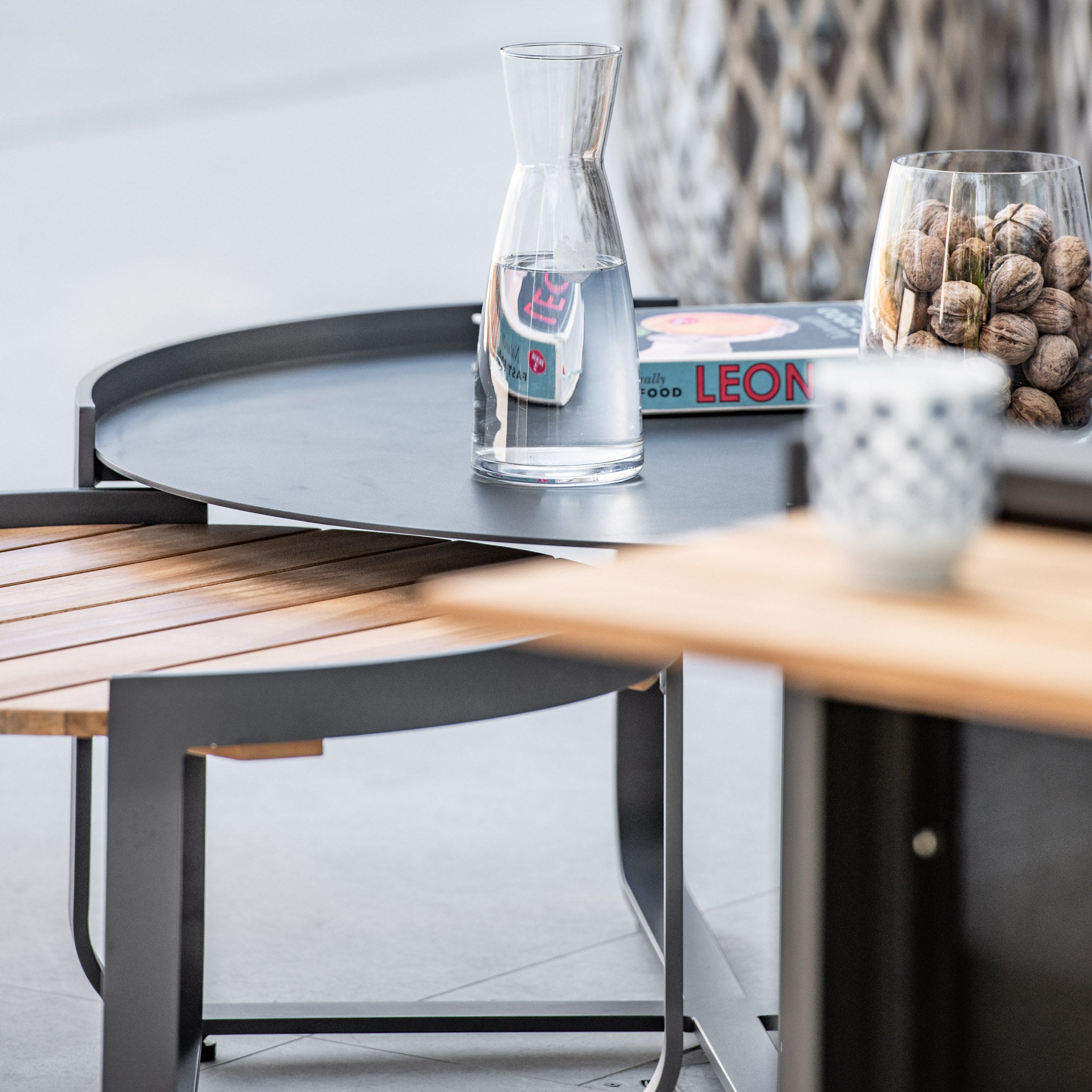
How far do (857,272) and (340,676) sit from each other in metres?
1.91

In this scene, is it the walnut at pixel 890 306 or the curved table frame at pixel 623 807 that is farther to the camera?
the curved table frame at pixel 623 807

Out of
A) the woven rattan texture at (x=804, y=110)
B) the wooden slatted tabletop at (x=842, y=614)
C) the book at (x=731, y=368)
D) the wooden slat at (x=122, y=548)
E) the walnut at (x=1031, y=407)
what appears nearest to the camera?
the wooden slatted tabletop at (x=842, y=614)

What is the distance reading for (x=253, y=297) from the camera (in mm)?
3383

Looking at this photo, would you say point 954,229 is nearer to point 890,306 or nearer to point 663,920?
point 890,306

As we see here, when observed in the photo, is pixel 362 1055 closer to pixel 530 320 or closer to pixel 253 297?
pixel 530 320

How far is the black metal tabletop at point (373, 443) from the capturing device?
3.06 ft

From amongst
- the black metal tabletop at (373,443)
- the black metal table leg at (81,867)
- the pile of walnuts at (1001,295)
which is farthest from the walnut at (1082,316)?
the black metal table leg at (81,867)

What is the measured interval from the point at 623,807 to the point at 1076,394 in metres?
0.64

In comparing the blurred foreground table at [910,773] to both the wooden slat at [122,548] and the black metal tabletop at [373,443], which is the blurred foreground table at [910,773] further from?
the wooden slat at [122,548]

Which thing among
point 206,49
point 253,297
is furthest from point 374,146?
point 206,49

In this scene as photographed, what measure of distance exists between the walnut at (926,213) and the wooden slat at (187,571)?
1.21 ft

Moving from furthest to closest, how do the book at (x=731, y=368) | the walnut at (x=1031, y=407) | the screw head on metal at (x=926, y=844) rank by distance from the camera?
the book at (x=731, y=368) < the walnut at (x=1031, y=407) < the screw head on metal at (x=926, y=844)

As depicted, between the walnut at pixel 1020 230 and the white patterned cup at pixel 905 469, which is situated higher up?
the walnut at pixel 1020 230

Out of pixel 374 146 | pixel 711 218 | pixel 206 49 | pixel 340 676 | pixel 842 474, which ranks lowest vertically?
pixel 340 676
